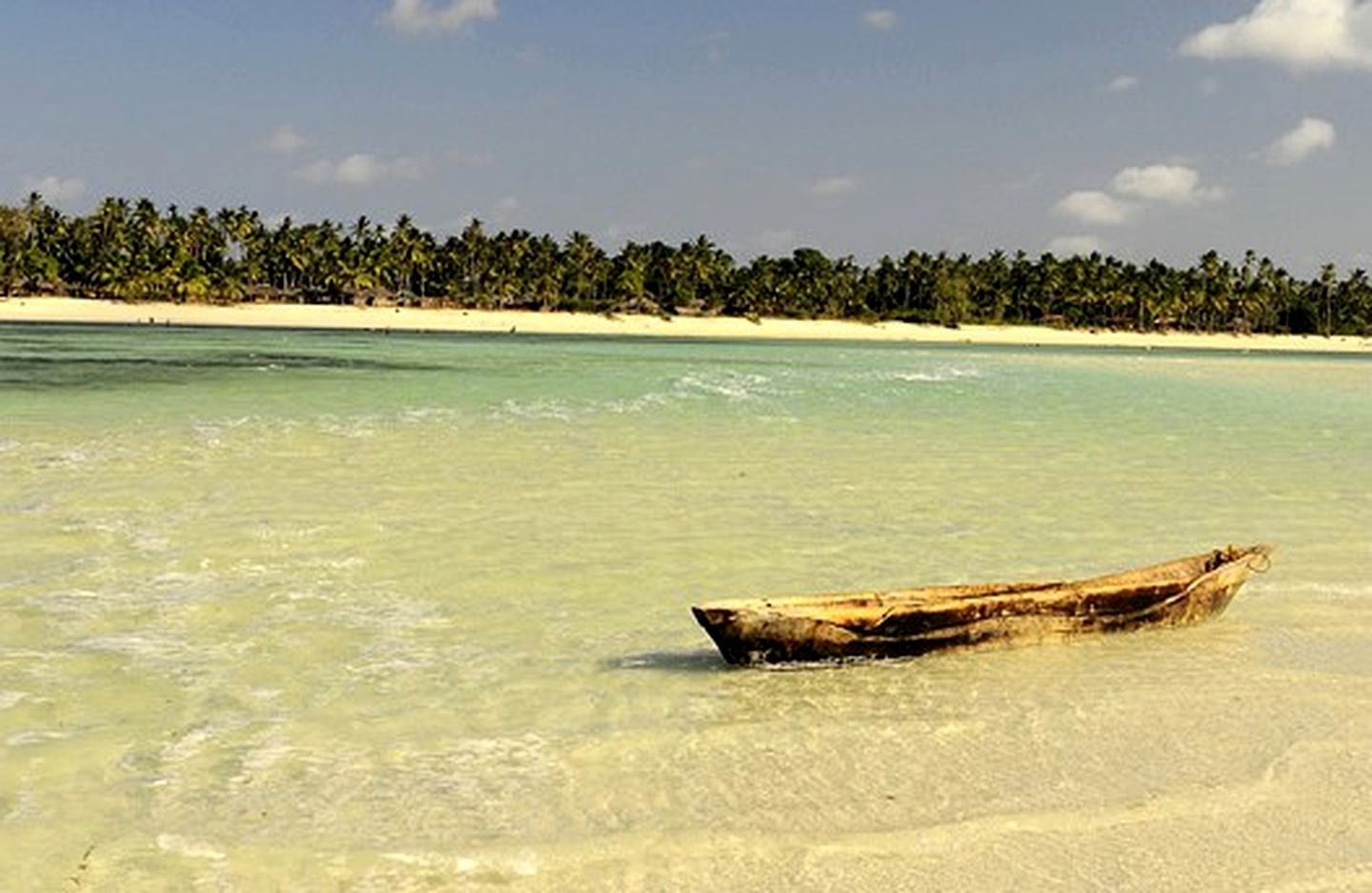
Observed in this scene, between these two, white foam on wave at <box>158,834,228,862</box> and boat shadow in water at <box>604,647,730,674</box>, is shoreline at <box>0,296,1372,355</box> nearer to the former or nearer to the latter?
boat shadow in water at <box>604,647,730,674</box>

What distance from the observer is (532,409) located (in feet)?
97.9

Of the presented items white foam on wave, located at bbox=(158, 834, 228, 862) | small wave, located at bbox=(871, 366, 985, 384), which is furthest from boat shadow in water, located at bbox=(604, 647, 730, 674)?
small wave, located at bbox=(871, 366, 985, 384)

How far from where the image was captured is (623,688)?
783 cm

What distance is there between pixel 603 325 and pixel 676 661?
399ft

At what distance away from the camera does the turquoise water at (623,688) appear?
5297 millimetres

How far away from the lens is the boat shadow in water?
8242 millimetres

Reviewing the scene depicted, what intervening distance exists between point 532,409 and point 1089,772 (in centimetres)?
2444

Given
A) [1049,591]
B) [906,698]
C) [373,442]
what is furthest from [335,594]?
[373,442]

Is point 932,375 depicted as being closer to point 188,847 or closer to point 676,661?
point 676,661

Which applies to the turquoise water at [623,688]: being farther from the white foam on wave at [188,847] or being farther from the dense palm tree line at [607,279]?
the dense palm tree line at [607,279]

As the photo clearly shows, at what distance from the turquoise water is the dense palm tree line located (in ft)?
365

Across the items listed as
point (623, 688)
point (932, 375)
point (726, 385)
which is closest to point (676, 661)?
point (623, 688)

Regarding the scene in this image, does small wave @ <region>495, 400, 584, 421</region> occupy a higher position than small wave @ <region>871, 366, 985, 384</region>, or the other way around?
small wave @ <region>871, 366, 985, 384</region>

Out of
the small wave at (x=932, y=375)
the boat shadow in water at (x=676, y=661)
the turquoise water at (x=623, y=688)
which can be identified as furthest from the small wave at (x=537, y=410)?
the small wave at (x=932, y=375)
